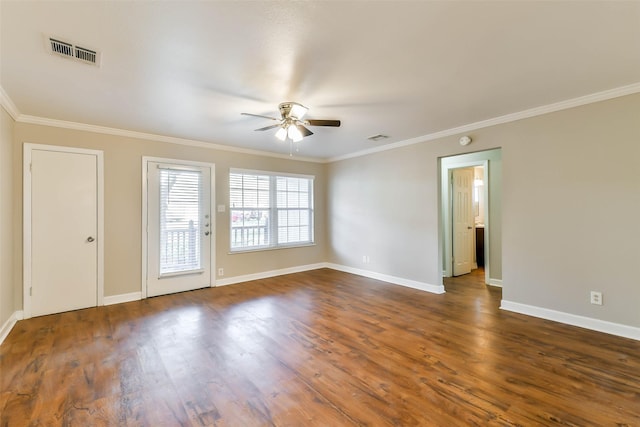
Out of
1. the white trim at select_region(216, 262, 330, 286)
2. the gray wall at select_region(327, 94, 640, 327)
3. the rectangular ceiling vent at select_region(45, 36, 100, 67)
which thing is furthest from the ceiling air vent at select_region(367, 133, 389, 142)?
the rectangular ceiling vent at select_region(45, 36, 100, 67)

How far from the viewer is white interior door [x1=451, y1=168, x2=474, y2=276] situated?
5.50 m

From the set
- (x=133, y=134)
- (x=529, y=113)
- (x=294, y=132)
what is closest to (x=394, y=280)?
(x=529, y=113)

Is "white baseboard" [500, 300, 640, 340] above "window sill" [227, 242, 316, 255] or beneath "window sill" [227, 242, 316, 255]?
beneath

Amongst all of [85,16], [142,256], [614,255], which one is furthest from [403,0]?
[142,256]

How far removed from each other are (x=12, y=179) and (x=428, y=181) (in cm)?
551

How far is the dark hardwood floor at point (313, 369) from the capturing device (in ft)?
5.80

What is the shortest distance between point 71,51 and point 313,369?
3072 millimetres

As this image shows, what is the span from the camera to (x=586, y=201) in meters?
3.01

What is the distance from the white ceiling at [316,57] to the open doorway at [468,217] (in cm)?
164

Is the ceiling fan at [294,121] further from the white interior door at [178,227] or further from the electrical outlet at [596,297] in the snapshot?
the electrical outlet at [596,297]

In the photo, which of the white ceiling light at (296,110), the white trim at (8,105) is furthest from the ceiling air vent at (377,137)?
the white trim at (8,105)

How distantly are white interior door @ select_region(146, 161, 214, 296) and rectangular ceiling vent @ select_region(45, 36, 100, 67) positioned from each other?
7.46 feet

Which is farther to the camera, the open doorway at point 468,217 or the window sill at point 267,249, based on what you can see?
the window sill at point 267,249

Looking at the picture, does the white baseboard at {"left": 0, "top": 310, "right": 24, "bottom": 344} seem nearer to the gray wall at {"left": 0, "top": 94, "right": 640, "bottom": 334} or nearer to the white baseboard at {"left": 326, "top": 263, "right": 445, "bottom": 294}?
the gray wall at {"left": 0, "top": 94, "right": 640, "bottom": 334}
